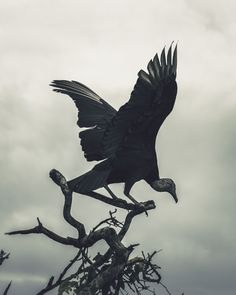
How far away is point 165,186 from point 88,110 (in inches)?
87.7

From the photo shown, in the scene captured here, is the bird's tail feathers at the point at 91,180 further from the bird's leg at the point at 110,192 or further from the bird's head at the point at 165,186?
the bird's head at the point at 165,186

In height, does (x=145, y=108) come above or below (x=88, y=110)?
below

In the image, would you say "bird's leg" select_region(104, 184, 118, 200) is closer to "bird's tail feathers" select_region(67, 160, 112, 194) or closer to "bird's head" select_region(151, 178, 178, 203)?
"bird's tail feathers" select_region(67, 160, 112, 194)

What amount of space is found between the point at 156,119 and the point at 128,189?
1.14 m

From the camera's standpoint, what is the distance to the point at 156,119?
10.6 metres

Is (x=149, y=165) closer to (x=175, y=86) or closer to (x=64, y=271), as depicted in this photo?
(x=175, y=86)

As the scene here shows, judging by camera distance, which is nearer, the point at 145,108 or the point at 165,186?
the point at 145,108

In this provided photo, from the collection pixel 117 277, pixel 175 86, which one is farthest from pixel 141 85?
pixel 117 277

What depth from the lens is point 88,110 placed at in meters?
12.4

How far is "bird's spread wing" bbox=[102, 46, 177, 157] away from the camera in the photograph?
10320 millimetres

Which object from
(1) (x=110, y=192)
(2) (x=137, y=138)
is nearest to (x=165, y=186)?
(2) (x=137, y=138)

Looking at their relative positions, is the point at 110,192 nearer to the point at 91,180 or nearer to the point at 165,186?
the point at 91,180

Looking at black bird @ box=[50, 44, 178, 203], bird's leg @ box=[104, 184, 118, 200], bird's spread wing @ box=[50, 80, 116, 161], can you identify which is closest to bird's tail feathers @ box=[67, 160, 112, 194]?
black bird @ box=[50, 44, 178, 203]

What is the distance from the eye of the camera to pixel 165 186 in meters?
11.1
